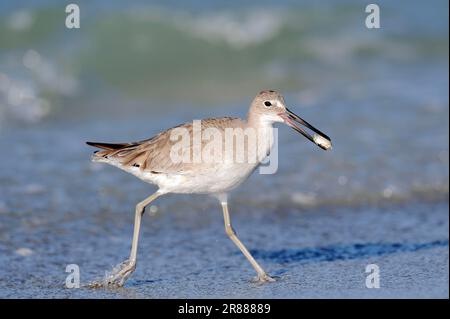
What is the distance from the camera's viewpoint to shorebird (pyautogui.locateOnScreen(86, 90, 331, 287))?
6855 mm

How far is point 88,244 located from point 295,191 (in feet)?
8.57

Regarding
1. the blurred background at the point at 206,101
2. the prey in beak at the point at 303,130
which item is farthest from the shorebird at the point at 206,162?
the blurred background at the point at 206,101

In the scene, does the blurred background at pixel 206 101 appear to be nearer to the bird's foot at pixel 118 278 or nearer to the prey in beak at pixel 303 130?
the bird's foot at pixel 118 278

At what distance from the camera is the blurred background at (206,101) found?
9.22 meters

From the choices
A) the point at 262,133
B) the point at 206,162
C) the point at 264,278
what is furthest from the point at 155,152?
the point at 264,278

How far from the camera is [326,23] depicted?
16.8 m

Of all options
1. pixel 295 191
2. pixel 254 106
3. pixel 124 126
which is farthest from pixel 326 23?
pixel 254 106

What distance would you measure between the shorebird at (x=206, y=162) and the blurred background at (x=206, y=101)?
0.98 m

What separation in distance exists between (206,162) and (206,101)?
22.9 feet

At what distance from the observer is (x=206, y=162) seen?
22.5ft

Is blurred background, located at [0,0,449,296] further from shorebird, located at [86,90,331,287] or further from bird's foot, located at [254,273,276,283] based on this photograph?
bird's foot, located at [254,273,276,283]

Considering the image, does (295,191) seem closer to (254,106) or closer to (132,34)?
(254,106)

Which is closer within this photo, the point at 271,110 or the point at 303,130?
the point at 271,110

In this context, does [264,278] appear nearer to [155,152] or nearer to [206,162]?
[206,162]
